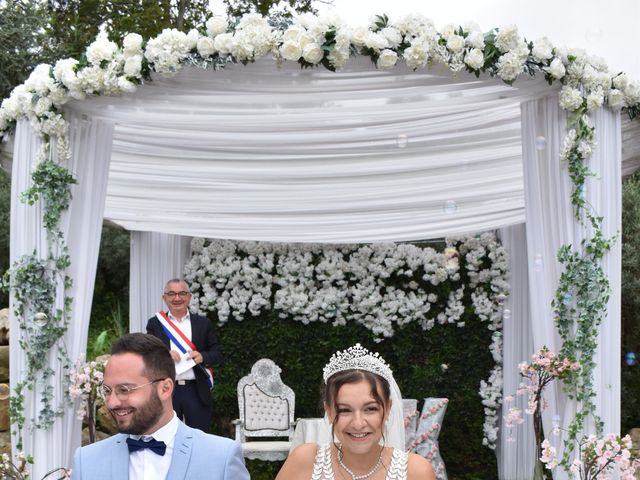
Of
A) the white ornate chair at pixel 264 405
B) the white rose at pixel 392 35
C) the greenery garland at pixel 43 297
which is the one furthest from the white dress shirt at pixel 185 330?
the white rose at pixel 392 35

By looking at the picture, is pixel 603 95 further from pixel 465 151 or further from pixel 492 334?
pixel 492 334

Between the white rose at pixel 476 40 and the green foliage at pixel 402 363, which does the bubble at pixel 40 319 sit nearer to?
the white rose at pixel 476 40

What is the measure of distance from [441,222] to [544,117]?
7.61 feet

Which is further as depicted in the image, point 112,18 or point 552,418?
point 112,18

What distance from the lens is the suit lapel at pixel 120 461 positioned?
1.97 meters

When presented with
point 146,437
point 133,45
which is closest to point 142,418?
point 146,437

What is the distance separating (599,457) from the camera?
4191mm

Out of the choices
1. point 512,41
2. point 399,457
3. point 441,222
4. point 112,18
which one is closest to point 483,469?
point 441,222

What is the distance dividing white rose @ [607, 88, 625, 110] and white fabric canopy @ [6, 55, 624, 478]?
0.09m

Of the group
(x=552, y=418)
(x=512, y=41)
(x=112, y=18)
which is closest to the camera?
(x=512, y=41)

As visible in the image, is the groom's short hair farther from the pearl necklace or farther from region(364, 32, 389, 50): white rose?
region(364, 32, 389, 50): white rose

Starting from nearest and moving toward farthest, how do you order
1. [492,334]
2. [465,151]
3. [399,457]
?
[399,457] → [465,151] → [492,334]

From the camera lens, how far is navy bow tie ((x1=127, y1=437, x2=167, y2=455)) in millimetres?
1980

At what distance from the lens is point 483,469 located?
7.88 meters
